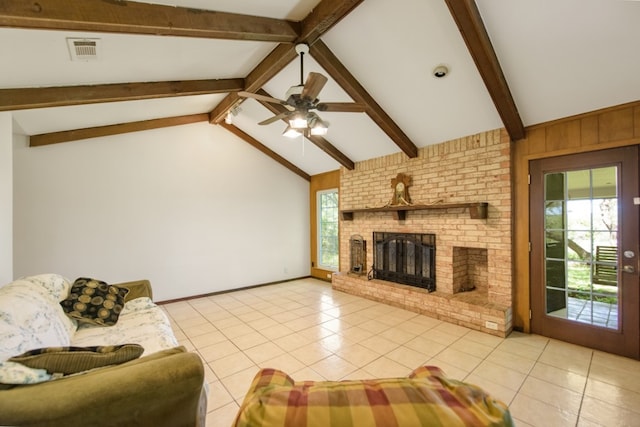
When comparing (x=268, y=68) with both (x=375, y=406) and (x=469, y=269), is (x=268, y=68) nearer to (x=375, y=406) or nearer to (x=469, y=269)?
(x=375, y=406)

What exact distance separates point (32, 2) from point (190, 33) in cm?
88

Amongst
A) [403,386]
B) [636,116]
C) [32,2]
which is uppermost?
[32,2]

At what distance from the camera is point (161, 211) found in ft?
15.4

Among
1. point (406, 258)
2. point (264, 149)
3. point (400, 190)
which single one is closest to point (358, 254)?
point (406, 258)

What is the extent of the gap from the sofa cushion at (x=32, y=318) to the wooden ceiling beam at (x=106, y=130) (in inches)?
91.8

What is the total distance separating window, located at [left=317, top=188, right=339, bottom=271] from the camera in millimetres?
6199

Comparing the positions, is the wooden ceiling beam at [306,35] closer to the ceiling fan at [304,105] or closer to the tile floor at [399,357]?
the ceiling fan at [304,105]

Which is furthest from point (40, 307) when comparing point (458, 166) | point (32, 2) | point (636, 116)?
point (636, 116)

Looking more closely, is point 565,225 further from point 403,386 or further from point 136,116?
point 136,116

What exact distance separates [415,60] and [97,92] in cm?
324

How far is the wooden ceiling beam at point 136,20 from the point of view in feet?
5.36

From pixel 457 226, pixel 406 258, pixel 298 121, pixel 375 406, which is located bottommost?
pixel 406 258

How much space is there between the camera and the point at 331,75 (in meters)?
3.21

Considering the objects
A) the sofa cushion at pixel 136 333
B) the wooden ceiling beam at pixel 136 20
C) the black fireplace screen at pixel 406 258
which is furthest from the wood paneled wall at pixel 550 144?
the sofa cushion at pixel 136 333
